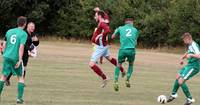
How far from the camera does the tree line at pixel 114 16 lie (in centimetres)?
6022

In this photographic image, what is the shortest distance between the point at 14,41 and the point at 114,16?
173 ft

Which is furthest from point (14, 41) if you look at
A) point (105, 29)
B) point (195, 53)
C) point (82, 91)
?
point (105, 29)

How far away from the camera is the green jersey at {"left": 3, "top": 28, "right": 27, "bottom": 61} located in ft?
43.8

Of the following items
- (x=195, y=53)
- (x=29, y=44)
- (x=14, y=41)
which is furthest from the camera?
(x=29, y=44)

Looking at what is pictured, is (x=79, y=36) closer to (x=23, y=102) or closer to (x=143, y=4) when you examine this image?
(x=143, y=4)

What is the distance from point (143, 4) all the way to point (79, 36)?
9.16 metres

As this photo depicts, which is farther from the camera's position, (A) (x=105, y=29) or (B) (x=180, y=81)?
(A) (x=105, y=29)

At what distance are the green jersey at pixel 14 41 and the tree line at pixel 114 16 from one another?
46.2 metres

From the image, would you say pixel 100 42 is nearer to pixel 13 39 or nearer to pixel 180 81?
pixel 180 81

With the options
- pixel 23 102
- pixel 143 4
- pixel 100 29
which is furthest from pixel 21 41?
pixel 143 4

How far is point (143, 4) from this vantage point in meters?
65.4

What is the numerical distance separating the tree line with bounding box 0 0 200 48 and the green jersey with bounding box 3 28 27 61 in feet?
151

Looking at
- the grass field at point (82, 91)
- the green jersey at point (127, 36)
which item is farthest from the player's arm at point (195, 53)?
the green jersey at point (127, 36)

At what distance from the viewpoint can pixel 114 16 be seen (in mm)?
65750
